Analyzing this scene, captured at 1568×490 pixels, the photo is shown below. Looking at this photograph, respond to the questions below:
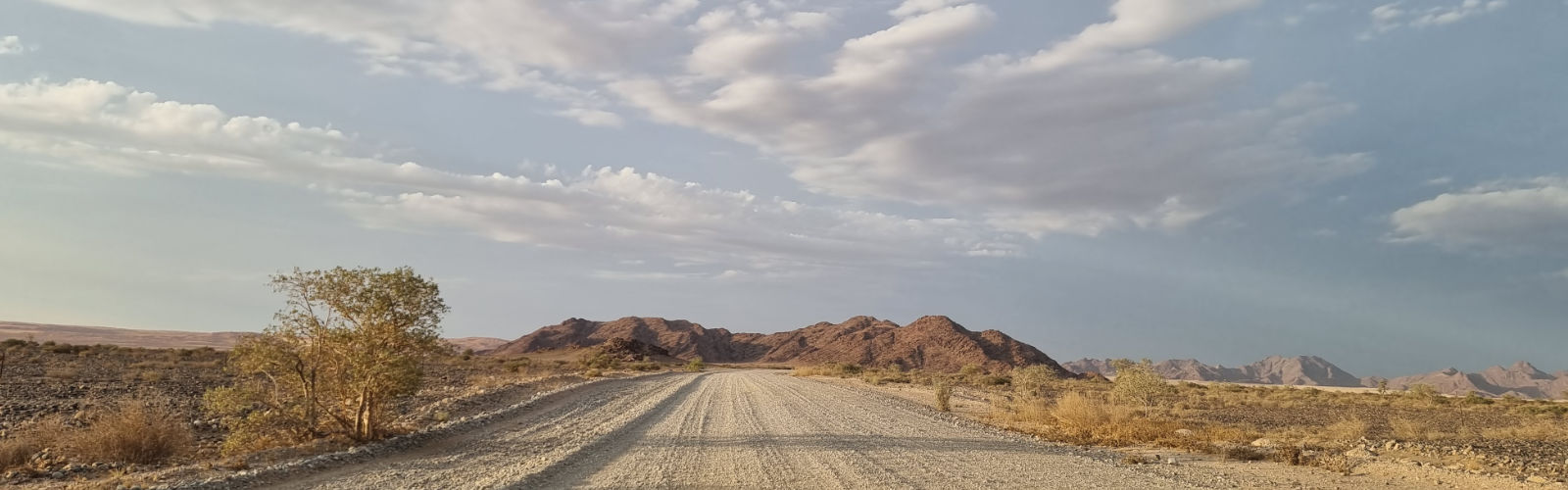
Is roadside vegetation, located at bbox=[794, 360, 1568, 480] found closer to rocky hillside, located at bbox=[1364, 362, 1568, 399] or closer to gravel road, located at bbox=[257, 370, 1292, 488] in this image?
gravel road, located at bbox=[257, 370, 1292, 488]

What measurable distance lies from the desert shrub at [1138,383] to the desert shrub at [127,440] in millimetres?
29185

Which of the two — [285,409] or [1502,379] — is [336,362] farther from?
[1502,379]

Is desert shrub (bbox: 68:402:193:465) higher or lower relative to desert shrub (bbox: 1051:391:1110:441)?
lower

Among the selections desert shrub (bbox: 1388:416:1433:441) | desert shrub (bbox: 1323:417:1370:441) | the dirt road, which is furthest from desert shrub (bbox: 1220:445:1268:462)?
desert shrub (bbox: 1388:416:1433:441)

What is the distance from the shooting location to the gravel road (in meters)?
10.7

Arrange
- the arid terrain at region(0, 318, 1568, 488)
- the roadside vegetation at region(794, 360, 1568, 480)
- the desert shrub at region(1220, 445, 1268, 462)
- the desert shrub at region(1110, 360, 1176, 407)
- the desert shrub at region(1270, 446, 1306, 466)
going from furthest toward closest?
1. the desert shrub at region(1110, 360, 1176, 407)
2. the desert shrub at region(1220, 445, 1268, 462)
3. the roadside vegetation at region(794, 360, 1568, 480)
4. the desert shrub at region(1270, 446, 1306, 466)
5. the arid terrain at region(0, 318, 1568, 488)

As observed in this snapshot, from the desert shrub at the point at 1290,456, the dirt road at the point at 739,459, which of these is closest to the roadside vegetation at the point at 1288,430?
the desert shrub at the point at 1290,456

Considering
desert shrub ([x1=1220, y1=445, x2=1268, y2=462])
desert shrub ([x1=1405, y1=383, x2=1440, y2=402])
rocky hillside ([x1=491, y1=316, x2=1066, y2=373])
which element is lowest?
desert shrub ([x1=1220, y1=445, x2=1268, y2=462])

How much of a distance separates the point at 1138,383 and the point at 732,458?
73.1 feet

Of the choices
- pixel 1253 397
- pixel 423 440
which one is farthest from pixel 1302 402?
pixel 423 440

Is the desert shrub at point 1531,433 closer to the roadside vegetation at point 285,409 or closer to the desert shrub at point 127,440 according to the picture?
the roadside vegetation at point 285,409

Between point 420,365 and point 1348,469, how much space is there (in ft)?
57.6

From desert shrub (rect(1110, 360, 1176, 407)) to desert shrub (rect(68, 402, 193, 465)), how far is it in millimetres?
29185

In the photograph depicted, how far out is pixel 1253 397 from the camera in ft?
156
